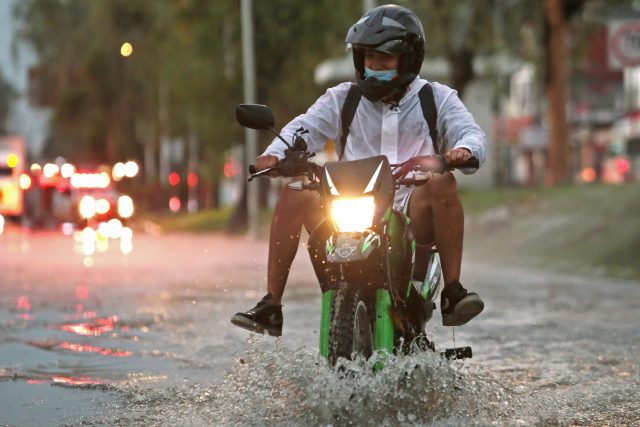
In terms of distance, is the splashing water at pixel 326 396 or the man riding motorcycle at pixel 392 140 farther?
the man riding motorcycle at pixel 392 140

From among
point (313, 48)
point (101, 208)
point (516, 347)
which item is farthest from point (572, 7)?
point (516, 347)

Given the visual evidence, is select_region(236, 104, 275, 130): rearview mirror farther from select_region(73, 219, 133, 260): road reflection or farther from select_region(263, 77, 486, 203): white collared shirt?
select_region(73, 219, 133, 260): road reflection

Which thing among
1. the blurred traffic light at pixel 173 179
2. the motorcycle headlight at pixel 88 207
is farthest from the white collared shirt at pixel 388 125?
the blurred traffic light at pixel 173 179

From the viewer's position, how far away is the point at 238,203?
43.4 m

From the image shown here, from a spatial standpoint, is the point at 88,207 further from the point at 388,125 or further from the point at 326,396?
the point at 326,396

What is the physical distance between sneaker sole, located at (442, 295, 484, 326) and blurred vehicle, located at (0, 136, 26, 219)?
50.8 metres

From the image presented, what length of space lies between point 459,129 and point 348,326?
4.19ft

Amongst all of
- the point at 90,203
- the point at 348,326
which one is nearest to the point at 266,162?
the point at 348,326

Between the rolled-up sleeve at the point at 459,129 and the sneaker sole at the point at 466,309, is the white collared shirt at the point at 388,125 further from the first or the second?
the sneaker sole at the point at 466,309

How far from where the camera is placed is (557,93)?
34.6 meters

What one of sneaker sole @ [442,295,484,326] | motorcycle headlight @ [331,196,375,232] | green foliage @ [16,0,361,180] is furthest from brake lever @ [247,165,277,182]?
green foliage @ [16,0,361,180]

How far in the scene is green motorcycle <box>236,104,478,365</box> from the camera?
6.39m

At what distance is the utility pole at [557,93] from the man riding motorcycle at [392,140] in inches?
1057

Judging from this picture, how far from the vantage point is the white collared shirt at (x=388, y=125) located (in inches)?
286
